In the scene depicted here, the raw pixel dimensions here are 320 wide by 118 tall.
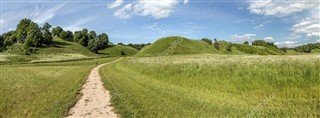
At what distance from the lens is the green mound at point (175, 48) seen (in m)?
107

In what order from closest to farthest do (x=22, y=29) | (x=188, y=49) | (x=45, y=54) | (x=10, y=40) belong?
1. (x=188, y=49)
2. (x=45, y=54)
3. (x=22, y=29)
4. (x=10, y=40)

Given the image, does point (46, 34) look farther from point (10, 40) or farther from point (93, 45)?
point (93, 45)

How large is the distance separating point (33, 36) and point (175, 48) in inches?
2642

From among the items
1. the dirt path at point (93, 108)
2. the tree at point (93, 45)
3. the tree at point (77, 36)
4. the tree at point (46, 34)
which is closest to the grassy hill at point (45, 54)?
the tree at point (46, 34)

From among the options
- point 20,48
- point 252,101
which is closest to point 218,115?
point 252,101

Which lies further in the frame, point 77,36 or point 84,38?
point 77,36

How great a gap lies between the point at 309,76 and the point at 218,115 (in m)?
5.61

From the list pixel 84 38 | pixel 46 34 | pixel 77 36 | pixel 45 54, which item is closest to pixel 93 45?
pixel 84 38

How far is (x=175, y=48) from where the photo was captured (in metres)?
109

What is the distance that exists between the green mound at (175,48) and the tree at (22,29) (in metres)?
60.4

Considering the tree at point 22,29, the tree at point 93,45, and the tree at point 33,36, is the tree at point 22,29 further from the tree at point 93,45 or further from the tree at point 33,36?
the tree at point 93,45

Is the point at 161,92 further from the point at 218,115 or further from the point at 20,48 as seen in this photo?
the point at 20,48

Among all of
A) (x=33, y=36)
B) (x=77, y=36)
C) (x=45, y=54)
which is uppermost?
(x=77, y=36)

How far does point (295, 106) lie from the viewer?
476 inches
